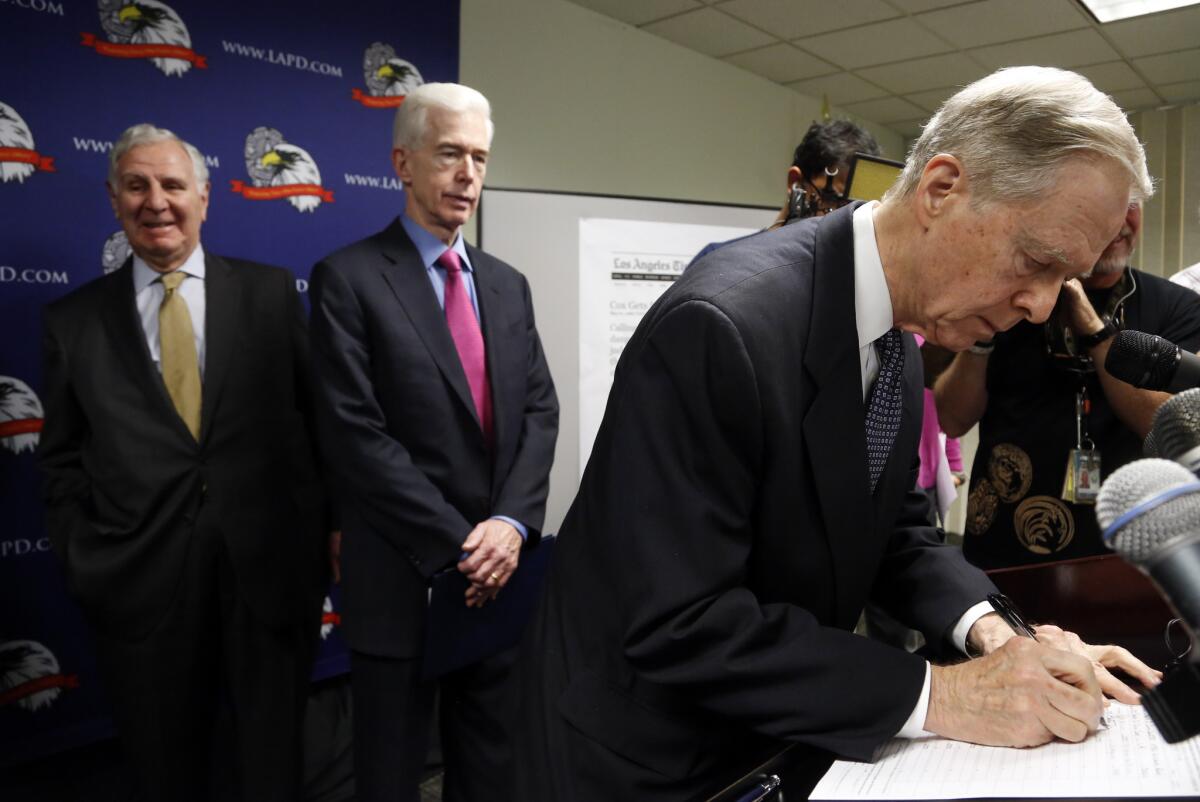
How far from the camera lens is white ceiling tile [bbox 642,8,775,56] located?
4402mm

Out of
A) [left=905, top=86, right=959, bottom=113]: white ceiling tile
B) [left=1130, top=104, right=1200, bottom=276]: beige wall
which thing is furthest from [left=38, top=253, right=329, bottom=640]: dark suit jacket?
[left=1130, top=104, right=1200, bottom=276]: beige wall

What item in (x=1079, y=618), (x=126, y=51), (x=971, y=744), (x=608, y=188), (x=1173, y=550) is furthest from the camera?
(x=608, y=188)

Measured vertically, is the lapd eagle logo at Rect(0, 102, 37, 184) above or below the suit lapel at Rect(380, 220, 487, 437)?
above

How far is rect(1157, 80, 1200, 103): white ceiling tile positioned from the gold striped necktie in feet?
19.9

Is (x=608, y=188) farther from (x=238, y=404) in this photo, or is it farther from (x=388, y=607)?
(x=388, y=607)

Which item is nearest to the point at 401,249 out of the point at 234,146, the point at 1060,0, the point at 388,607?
A: the point at 388,607

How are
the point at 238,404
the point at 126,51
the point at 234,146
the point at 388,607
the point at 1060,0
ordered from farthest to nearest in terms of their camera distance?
the point at 1060,0 → the point at 234,146 → the point at 126,51 → the point at 238,404 → the point at 388,607

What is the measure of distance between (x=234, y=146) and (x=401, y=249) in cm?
127

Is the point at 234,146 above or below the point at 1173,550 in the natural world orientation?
above

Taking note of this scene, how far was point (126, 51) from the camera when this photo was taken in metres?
2.65

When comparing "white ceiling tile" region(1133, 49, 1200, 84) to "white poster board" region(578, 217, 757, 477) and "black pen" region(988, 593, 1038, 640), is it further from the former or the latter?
"black pen" region(988, 593, 1038, 640)

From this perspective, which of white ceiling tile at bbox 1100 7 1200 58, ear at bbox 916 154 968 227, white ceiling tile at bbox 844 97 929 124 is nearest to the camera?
ear at bbox 916 154 968 227

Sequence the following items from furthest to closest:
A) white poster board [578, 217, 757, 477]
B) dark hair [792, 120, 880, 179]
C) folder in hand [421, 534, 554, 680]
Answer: white poster board [578, 217, 757, 477], dark hair [792, 120, 880, 179], folder in hand [421, 534, 554, 680]

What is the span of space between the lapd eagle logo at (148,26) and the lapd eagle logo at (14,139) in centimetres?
39
